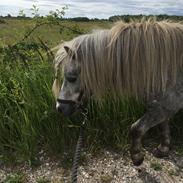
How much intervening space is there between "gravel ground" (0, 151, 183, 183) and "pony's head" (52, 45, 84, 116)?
30.4 inches

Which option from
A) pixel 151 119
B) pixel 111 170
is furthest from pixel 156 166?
pixel 151 119

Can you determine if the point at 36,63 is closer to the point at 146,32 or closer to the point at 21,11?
the point at 21,11

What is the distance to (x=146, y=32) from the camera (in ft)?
12.6

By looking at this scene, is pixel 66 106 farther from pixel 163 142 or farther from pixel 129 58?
pixel 163 142

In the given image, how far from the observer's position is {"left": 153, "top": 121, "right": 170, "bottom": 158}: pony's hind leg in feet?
14.7

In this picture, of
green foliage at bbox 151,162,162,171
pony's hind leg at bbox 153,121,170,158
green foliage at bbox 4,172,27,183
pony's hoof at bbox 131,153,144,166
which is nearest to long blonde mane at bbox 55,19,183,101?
pony's hoof at bbox 131,153,144,166

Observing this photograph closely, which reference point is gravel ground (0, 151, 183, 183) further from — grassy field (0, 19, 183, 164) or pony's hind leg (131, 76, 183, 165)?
pony's hind leg (131, 76, 183, 165)

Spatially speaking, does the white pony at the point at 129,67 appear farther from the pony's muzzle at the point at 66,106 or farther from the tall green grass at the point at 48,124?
the tall green grass at the point at 48,124

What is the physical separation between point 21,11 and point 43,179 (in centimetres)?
220

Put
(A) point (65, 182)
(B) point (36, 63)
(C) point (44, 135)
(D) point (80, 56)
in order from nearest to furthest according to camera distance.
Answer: (D) point (80, 56) < (A) point (65, 182) < (C) point (44, 135) < (B) point (36, 63)

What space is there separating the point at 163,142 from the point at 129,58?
115 cm

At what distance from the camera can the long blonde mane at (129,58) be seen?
12.5 feet

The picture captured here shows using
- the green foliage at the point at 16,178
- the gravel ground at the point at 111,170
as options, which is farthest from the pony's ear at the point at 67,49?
the green foliage at the point at 16,178

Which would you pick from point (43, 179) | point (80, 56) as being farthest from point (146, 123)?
point (43, 179)
